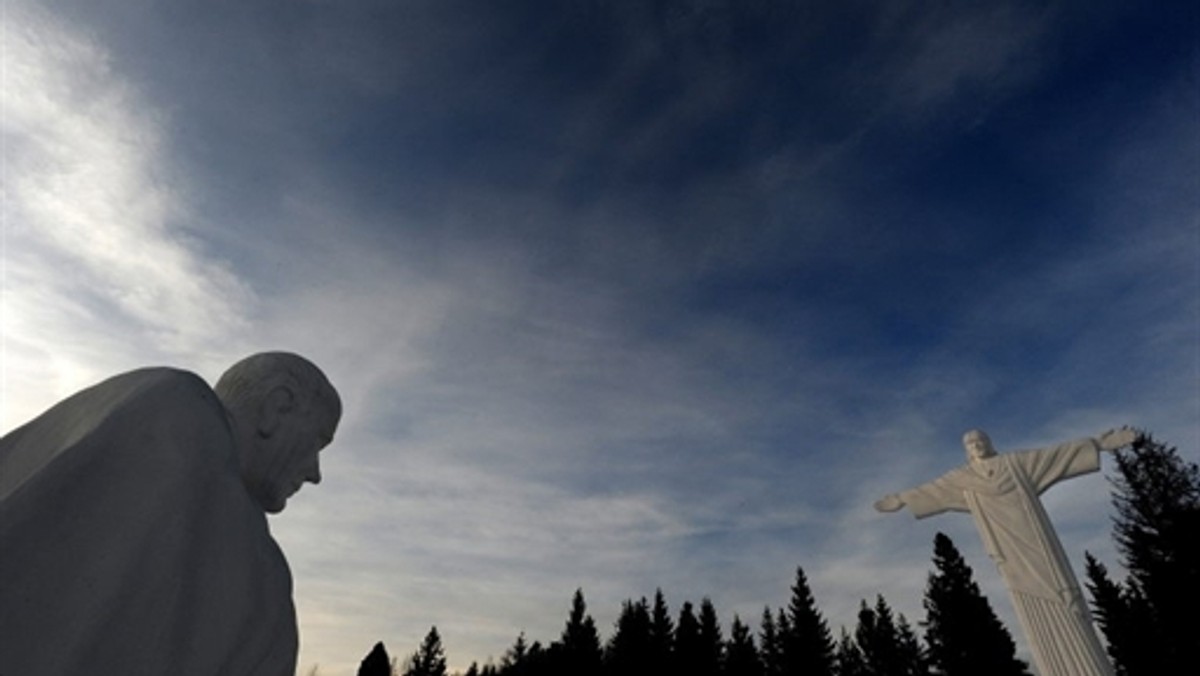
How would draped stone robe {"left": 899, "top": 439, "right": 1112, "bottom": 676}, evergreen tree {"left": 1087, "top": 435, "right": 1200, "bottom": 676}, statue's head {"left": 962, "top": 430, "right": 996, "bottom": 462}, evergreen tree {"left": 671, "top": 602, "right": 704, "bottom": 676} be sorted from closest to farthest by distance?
1. draped stone robe {"left": 899, "top": 439, "right": 1112, "bottom": 676}
2. statue's head {"left": 962, "top": 430, "right": 996, "bottom": 462}
3. evergreen tree {"left": 1087, "top": 435, "right": 1200, "bottom": 676}
4. evergreen tree {"left": 671, "top": 602, "right": 704, "bottom": 676}

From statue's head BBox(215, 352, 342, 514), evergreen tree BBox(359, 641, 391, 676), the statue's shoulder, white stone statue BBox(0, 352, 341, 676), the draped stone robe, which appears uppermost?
evergreen tree BBox(359, 641, 391, 676)

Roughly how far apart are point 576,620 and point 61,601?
48.4 meters

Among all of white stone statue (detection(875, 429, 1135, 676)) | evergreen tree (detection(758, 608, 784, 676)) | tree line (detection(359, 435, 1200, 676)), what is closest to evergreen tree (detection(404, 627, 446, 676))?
tree line (detection(359, 435, 1200, 676))

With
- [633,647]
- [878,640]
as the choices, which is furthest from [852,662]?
[633,647]

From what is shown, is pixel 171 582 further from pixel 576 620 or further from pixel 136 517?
pixel 576 620

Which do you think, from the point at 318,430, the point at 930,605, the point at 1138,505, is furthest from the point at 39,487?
the point at 930,605

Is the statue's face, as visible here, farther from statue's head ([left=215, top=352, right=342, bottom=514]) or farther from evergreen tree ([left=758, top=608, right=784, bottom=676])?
evergreen tree ([left=758, top=608, right=784, bottom=676])

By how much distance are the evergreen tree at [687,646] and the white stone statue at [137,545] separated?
44655 mm

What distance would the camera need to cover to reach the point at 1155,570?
25156 millimetres

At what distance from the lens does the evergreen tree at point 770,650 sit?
4141 cm

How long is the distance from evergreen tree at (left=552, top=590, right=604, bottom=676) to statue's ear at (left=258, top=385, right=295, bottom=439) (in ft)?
151

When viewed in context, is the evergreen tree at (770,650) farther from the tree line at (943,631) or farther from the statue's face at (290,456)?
the statue's face at (290,456)

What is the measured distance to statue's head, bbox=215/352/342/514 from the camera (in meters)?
1.98

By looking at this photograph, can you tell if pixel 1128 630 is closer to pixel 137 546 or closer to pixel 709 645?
pixel 709 645
